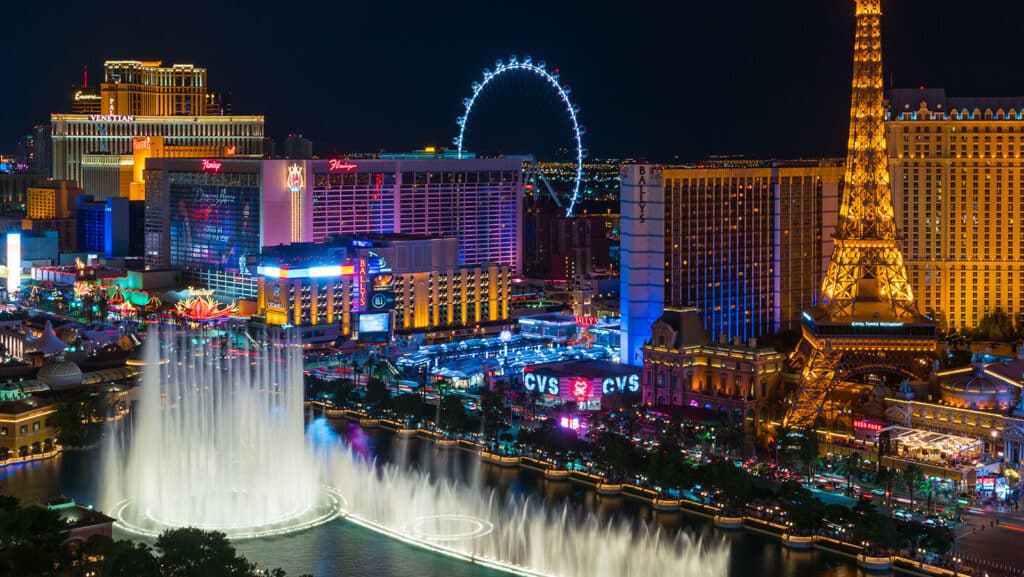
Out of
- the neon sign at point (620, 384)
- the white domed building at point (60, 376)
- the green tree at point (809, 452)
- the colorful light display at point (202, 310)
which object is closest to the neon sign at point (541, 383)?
the neon sign at point (620, 384)

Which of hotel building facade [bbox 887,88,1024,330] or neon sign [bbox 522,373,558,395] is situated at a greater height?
hotel building facade [bbox 887,88,1024,330]

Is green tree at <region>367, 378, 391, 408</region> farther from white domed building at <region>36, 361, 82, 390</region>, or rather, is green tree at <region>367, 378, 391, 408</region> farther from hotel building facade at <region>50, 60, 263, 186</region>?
hotel building facade at <region>50, 60, 263, 186</region>

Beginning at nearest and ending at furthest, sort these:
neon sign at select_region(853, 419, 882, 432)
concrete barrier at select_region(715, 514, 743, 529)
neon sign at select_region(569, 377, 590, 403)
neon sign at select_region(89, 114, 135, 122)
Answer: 1. concrete barrier at select_region(715, 514, 743, 529)
2. neon sign at select_region(853, 419, 882, 432)
3. neon sign at select_region(569, 377, 590, 403)
4. neon sign at select_region(89, 114, 135, 122)

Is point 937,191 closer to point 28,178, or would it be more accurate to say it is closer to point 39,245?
point 39,245

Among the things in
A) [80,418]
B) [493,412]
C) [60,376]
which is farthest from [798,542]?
[60,376]

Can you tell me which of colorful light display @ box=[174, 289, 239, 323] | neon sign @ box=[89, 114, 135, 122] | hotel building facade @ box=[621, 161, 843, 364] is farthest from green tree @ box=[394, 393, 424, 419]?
neon sign @ box=[89, 114, 135, 122]

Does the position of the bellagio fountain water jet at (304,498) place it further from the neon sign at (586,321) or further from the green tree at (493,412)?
the neon sign at (586,321)

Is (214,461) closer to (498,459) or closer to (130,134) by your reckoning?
(498,459)
